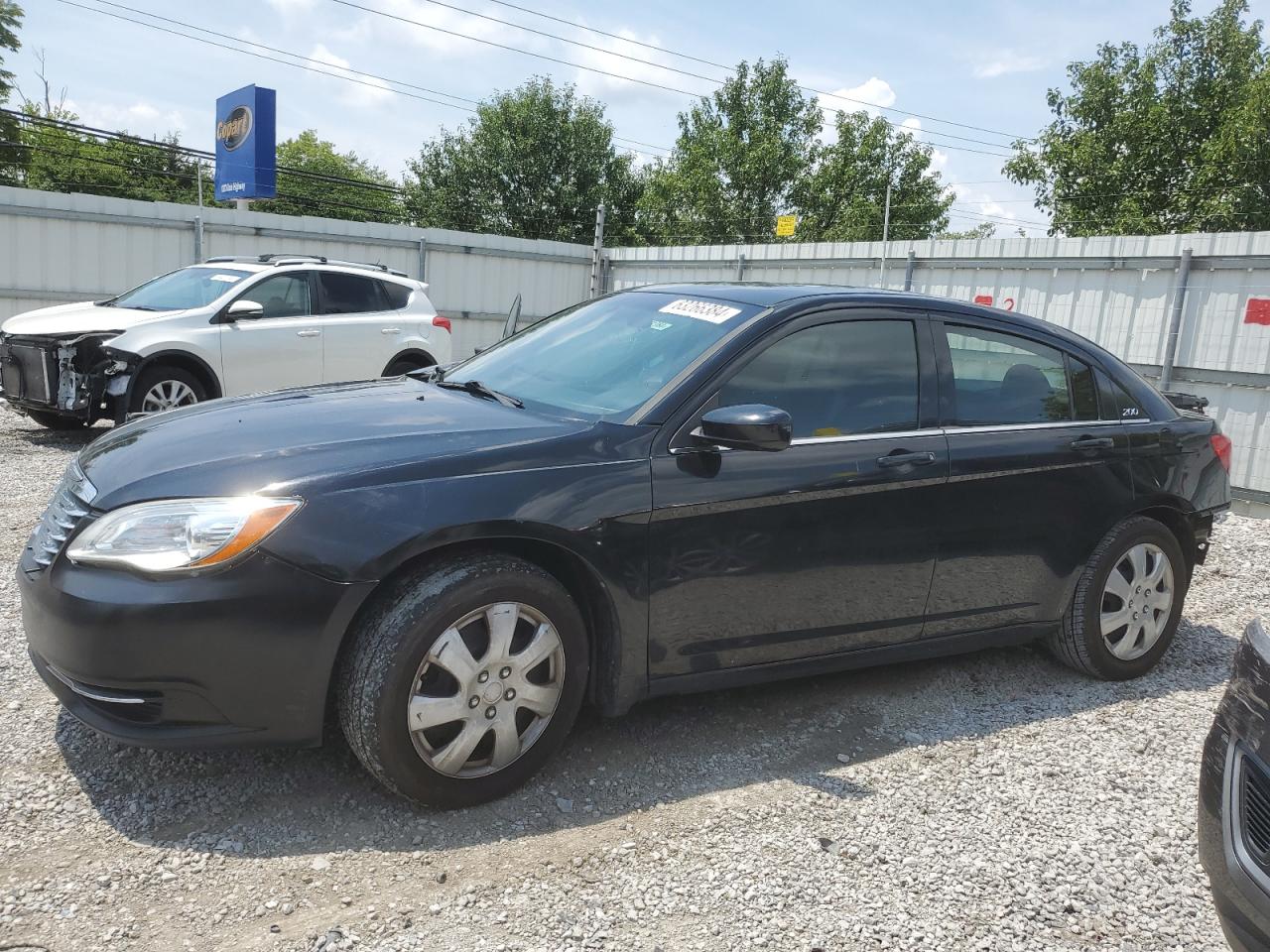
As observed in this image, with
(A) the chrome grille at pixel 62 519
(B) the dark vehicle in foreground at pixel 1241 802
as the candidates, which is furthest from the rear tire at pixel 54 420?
(B) the dark vehicle in foreground at pixel 1241 802

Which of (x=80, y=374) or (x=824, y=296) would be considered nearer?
(x=824, y=296)

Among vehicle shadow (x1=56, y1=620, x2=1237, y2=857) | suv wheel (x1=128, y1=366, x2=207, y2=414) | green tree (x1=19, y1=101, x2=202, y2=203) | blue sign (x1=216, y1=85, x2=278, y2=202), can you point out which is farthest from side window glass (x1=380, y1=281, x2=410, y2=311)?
green tree (x1=19, y1=101, x2=202, y2=203)

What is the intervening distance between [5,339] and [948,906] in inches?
358

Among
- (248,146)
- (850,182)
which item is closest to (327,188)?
(850,182)

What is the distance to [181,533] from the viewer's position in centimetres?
261

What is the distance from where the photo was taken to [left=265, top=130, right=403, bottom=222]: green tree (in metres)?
45.2

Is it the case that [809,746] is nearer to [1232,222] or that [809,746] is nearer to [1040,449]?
[1040,449]

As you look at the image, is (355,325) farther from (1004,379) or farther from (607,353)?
(1004,379)

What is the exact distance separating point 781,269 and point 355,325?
6489 mm

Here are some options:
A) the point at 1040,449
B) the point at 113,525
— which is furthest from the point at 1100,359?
the point at 113,525

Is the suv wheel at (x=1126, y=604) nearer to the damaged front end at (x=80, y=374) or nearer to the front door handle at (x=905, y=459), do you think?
the front door handle at (x=905, y=459)

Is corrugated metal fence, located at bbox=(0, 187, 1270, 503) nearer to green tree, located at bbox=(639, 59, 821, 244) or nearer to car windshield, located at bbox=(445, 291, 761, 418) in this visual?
car windshield, located at bbox=(445, 291, 761, 418)

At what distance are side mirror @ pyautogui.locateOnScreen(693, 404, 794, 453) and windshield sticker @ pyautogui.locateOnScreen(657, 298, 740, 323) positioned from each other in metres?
0.55

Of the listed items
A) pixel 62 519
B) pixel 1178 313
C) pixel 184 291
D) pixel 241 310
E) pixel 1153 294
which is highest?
pixel 1153 294
